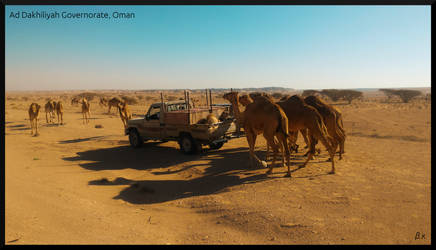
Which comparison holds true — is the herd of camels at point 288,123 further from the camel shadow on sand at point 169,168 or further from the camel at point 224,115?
the camel at point 224,115

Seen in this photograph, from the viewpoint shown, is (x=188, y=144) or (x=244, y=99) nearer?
(x=188, y=144)

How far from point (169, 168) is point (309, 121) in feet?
16.5

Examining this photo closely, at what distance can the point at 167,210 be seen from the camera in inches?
252

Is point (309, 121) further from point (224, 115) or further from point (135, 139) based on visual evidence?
point (135, 139)

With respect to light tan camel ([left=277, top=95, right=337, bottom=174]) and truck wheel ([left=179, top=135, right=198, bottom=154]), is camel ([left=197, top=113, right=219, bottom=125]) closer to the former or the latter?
truck wheel ([left=179, top=135, right=198, bottom=154])

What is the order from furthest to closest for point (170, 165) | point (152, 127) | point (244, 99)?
point (152, 127) < point (244, 99) < point (170, 165)

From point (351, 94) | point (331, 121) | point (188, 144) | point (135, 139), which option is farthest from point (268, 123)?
point (351, 94)

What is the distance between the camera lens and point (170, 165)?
33.9ft

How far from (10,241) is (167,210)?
2.89 metres

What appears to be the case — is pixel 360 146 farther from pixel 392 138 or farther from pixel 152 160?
pixel 152 160

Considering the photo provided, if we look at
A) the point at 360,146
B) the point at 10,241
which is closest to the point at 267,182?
the point at 10,241

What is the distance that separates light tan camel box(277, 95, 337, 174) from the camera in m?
8.45

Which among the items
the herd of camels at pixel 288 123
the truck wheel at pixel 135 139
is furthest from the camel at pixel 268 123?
the truck wheel at pixel 135 139

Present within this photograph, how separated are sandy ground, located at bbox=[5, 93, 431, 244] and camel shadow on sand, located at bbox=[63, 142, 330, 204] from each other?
0.03 metres
